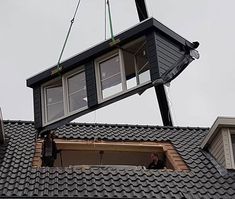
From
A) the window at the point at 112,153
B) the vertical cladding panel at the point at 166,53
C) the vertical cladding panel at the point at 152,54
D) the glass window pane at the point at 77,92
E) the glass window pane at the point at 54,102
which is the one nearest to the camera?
the vertical cladding panel at the point at 152,54

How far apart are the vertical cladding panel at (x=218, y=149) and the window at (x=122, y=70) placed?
A: 268 centimetres

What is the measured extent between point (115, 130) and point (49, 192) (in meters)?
4.93

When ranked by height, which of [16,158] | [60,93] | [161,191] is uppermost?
[60,93]

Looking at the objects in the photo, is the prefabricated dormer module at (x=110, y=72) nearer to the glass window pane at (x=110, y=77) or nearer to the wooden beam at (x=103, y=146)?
the glass window pane at (x=110, y=77)

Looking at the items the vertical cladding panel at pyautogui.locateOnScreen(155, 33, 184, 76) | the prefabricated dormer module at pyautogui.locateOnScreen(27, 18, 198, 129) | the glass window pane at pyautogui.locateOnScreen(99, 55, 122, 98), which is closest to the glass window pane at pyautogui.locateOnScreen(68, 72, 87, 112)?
the prefabricated dormer module at pyautogui.locateOnScreen(27, 18, 198, 129)

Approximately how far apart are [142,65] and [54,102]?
244cm

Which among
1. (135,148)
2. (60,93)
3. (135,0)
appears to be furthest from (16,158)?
(135,0)

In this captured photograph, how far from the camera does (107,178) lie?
1341 centimetres

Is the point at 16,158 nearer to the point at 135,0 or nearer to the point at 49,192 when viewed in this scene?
the point at 49,192

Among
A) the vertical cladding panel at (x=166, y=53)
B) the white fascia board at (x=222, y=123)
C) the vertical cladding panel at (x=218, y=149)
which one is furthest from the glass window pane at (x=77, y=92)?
the vertical cladding panel at (x=218, y=149)

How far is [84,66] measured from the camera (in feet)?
48.7

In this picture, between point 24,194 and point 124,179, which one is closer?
point 24,194

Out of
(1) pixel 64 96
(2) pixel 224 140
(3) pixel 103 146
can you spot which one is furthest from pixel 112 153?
(2) pixel 224 140

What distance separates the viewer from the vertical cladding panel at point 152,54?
1340 centimetres
